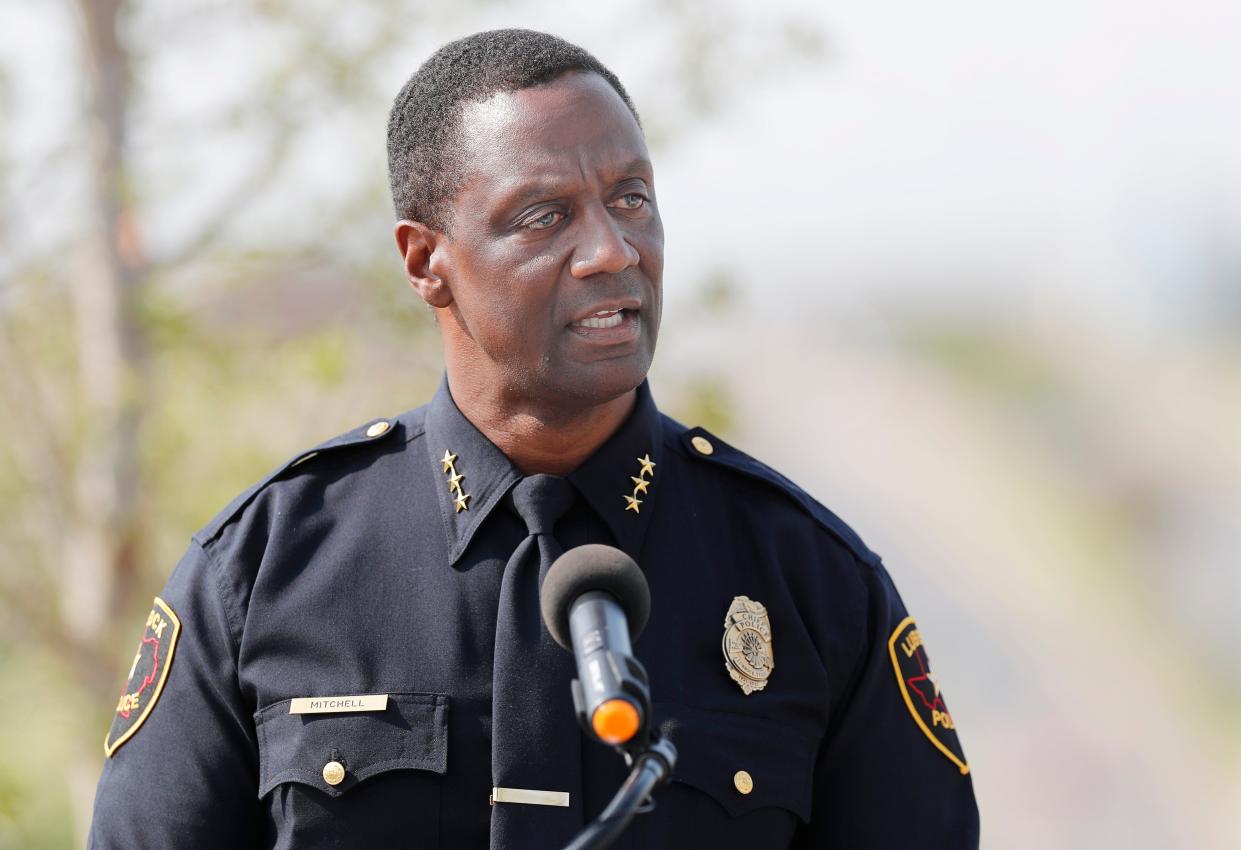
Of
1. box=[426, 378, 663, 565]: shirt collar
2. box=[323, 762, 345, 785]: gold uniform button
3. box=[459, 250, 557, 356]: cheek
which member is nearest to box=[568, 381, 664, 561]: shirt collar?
box=[426, 378, 663, 565]: shirt collar

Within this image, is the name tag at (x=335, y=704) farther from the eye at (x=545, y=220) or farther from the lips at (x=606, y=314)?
the eye at (x=545, y=220)

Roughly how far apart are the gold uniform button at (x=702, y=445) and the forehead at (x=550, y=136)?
0.51 meters

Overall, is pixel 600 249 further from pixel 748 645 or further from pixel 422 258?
pixel 748 645

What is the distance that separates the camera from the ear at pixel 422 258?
8.23 feet

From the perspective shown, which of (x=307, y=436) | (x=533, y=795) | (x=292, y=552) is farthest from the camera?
(x=307, y=436)

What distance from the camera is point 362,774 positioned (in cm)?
232

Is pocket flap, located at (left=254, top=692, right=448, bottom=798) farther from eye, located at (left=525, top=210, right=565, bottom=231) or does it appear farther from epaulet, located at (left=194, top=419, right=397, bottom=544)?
eye, located at (left=525, top=210, right=565, bottom=231)

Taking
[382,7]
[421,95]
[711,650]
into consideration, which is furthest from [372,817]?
[382,7]

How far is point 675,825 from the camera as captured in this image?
91.8 inches

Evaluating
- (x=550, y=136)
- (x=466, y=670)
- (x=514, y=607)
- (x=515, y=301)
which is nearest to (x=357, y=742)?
(x=466, y=670)

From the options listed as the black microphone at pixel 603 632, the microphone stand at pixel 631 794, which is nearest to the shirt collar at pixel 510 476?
the black microphone at pixel 603 632

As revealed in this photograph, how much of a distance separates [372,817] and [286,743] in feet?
0.55

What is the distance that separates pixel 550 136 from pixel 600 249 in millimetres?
198

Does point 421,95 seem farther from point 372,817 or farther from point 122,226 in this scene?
point 122,226
